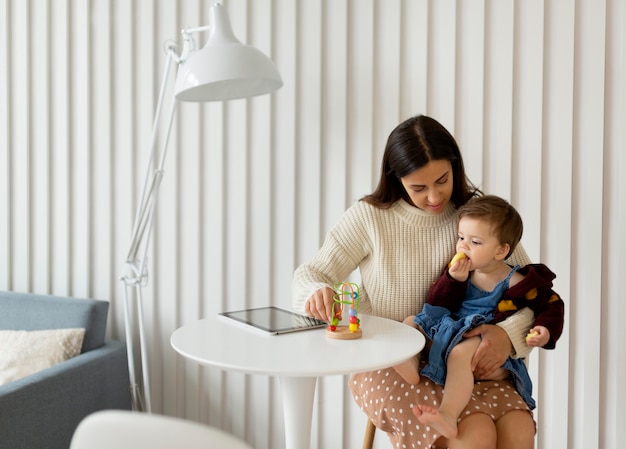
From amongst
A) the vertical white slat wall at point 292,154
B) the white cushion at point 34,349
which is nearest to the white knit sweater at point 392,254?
the vertical white slat wall at point 292,154

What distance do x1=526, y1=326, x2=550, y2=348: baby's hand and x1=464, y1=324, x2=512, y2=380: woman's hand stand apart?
5cm

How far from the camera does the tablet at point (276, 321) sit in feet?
5.45

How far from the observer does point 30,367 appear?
227cm

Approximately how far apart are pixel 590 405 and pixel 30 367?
1938 millimetres

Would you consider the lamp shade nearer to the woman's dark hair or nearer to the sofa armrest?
the woman's dark hair

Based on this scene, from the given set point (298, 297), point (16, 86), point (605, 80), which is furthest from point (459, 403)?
point (16, 86)

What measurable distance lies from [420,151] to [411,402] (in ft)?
2.23

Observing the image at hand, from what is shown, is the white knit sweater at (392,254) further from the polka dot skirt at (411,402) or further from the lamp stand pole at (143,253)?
the lamp stand pole at (143,253)

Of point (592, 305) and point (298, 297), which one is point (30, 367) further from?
point (592, 305)

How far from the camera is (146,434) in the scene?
34.5 inches

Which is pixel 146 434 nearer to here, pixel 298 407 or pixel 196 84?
pixel 298 407

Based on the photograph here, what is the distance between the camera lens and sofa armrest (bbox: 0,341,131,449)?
76.7 inches

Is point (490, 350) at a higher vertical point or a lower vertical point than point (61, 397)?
higher

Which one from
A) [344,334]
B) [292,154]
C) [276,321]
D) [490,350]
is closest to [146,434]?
[344,334]
